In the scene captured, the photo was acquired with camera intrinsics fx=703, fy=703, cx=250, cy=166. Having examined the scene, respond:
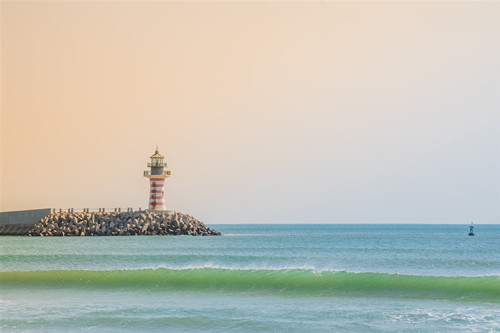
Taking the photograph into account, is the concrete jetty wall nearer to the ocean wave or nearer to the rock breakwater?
the rock breakwater

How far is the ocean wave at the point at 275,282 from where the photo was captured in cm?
1834

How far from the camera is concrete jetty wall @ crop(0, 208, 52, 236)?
44.3 m

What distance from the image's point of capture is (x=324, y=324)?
13164mm

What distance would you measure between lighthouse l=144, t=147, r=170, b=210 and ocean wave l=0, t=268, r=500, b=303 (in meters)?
21.9

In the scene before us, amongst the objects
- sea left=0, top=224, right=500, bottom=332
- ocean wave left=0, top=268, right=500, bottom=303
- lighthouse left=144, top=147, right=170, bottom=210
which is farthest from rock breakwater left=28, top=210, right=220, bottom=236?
ocean wave left=0, top=268, right=500, bottom=303

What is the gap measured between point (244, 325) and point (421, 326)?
3297mm

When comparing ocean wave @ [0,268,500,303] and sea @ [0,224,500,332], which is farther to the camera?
ocean wave @ [0,268,500,303]

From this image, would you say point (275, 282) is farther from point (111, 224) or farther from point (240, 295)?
point (111, 224)

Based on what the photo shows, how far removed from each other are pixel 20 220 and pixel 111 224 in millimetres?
6096

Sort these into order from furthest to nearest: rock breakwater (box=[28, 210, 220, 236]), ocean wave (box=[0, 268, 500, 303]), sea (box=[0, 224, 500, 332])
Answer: rock breakwater (box=[28, 210, 220, 236]) < ocean wave (box=[0, 268, 500, 303]) < sea (box=[0, 224, 500, 332])

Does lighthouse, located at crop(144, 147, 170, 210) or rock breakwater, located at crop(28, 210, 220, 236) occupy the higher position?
lighthouse, located at crop(144, 147, 170, 210)

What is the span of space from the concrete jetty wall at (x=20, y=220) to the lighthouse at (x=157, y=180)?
6.63 metres

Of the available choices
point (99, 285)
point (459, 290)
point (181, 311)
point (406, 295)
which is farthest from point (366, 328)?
point (99, 285)

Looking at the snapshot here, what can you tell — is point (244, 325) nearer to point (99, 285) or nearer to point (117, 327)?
point (117, 327)
